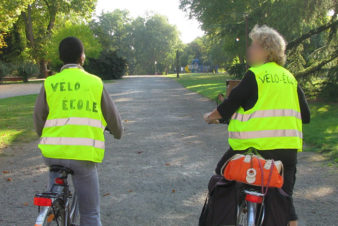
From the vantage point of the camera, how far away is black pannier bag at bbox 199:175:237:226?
8.07 ft

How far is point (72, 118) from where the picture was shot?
8.50 ft

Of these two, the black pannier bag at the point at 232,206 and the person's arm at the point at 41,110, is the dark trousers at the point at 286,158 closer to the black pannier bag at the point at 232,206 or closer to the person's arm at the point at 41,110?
the black pannier bag at the point at 232,206

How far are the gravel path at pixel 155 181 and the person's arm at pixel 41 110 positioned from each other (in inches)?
65.5

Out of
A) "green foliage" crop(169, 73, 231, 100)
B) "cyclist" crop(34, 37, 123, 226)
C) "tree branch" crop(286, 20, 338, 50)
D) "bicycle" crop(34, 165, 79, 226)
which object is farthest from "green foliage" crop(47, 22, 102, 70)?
"bicycle" crop(34, 165, 79, 226)

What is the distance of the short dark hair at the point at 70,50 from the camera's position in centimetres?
275

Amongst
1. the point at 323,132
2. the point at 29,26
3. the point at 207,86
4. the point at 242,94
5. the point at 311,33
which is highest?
the point at 29,26

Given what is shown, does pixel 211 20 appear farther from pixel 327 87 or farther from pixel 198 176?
pixel 198 176

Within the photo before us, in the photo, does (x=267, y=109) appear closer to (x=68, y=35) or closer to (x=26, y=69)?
(x=26, y=69)

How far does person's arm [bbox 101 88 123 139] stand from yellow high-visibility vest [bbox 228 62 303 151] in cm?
90

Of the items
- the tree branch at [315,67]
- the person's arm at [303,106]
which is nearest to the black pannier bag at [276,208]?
the person's arm at [303,106]

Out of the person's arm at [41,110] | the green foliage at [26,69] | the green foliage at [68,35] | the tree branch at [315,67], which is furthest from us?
the green foliage at [68,35]

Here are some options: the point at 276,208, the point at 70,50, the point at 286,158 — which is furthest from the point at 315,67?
the point at 70,50

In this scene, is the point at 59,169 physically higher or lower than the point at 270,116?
lower

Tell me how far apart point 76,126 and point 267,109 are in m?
1.32
